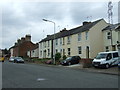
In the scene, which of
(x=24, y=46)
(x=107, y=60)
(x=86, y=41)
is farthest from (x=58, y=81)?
(x=24, y=46)

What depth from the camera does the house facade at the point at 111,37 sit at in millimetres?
34188

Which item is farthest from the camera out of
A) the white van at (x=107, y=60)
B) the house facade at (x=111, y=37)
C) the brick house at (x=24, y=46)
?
the brick house at (x=24, y=46)

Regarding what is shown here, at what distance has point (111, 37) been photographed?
35.2 m

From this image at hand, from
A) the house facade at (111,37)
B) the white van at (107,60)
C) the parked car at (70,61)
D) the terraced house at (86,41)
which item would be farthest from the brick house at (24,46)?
the white van at (107,60)

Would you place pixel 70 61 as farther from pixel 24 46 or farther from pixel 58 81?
pixel 24 46

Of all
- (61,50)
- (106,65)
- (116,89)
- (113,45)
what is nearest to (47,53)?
(61,50)

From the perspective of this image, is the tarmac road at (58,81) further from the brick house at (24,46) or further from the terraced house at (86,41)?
the brick house at (24,46)

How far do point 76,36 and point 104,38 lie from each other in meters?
6.25

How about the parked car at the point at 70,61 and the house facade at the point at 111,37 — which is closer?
the parked car at the point at 70,61

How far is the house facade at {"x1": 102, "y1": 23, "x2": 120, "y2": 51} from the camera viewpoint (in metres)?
34.2

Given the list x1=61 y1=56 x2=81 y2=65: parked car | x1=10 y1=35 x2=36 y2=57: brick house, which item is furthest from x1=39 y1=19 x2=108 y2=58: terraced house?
x1=10 y1=35 x2=36 y2=57: brick house

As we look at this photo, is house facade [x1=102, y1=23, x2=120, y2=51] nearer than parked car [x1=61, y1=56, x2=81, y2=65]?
No

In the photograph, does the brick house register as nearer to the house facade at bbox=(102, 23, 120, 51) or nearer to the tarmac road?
the house facade at bbox=(102, 23, 120, 51)

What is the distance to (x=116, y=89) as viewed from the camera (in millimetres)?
9633
